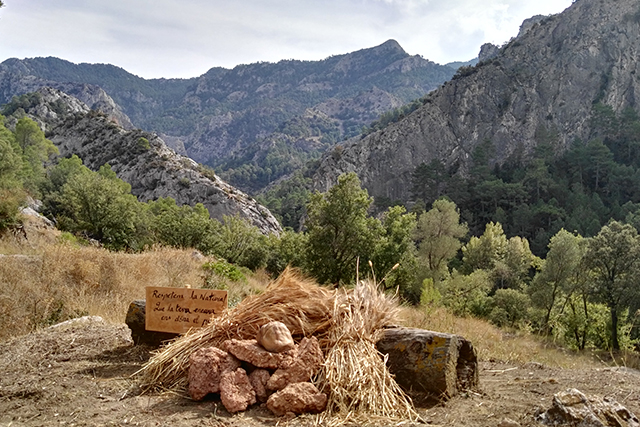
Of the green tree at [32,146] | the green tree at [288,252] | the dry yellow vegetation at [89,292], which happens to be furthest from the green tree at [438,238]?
the green tree at [32,146]

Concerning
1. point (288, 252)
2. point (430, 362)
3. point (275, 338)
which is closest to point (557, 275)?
point (288, 252)

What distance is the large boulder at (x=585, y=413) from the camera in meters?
2.35

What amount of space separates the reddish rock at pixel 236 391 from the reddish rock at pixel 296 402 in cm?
18

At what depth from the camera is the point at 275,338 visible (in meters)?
3.06

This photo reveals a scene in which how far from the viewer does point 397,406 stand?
2723mm

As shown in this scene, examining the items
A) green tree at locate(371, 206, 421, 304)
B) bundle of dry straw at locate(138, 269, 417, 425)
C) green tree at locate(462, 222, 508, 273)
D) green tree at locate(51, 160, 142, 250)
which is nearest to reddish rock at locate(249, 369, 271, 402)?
bundle of dry straw at locate(138, 269, 417, 425)

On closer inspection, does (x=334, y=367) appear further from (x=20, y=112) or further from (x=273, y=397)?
(x=20, y=112)

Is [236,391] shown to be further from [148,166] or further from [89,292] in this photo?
[148,166]

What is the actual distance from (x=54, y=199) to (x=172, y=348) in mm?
37240

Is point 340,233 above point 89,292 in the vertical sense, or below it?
above

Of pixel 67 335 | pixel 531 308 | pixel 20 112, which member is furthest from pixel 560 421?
pixel 20 112

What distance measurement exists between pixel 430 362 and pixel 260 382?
4.02ft

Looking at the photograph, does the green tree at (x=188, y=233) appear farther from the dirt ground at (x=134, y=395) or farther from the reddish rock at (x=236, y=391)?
the reddish rock at (x=236, y=391)

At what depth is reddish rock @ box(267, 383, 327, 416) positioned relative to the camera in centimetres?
267
